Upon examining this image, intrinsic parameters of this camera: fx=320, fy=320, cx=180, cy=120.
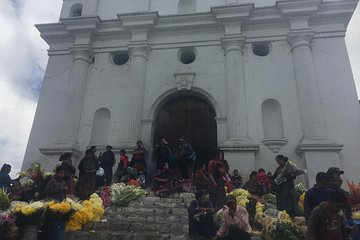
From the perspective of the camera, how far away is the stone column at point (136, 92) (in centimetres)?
1348

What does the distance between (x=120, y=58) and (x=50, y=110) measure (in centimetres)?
412

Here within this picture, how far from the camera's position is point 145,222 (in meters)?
7.70

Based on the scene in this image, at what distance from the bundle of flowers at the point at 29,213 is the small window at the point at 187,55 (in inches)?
403

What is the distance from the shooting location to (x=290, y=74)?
45.0 ft

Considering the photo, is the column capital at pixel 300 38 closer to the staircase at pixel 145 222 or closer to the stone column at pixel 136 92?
the stone column at pixel 136 92

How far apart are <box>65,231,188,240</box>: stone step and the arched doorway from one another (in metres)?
6.66

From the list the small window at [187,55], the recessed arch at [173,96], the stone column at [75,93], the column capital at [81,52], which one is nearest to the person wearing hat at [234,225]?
the recessed arch at [173,96]

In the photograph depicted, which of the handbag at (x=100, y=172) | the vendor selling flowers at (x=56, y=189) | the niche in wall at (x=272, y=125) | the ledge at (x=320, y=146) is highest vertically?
the niche in wall at (x=272, y=125)

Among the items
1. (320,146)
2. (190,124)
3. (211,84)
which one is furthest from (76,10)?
(320,146)

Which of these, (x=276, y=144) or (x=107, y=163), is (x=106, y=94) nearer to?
(x=107, y=163)

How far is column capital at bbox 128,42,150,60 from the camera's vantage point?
14.9m

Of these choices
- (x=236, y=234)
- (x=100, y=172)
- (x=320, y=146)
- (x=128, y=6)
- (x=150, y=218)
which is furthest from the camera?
(x=128, y=6)

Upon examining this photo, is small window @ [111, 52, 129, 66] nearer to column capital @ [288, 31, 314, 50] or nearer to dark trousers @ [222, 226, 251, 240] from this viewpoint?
column capital @ [288, 31, 314, 50]

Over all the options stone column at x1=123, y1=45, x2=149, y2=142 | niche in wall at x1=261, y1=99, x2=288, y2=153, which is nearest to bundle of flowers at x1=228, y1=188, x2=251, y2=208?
niche in wall at x1=261, y1=99, x2=288, y2=153
